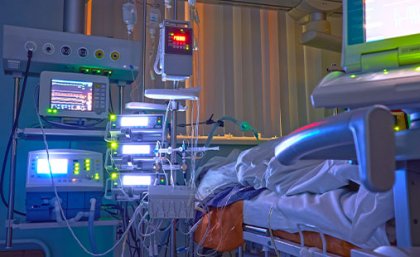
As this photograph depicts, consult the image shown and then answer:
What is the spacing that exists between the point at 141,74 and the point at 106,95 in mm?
624

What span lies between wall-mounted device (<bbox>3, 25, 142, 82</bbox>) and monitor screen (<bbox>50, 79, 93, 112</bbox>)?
12 cm

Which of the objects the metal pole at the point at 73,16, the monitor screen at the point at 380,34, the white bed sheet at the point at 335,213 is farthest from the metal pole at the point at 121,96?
the monitor screen at the point at 380,34

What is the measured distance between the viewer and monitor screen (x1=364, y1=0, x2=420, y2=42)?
75 cm

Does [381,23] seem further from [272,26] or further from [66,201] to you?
[272,26]

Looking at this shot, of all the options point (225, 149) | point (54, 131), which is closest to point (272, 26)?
point (225, 149)

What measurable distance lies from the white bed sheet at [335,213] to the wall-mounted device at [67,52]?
1.20m

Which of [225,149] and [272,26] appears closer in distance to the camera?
[225,149]

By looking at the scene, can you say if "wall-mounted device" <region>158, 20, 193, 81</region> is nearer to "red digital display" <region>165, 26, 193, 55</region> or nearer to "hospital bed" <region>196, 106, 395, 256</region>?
"red digital display" <region>165, 26, 193, 55</region>

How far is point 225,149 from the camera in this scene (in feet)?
10.5

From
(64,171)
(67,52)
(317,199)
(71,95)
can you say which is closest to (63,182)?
(64,171)

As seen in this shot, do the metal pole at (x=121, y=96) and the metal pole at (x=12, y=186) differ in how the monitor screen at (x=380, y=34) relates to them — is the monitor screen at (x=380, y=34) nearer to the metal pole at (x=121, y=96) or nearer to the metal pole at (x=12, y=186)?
the metal pole at (x=12, y=186)

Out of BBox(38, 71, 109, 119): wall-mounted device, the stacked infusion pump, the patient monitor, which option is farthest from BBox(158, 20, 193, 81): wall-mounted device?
the patient monitor

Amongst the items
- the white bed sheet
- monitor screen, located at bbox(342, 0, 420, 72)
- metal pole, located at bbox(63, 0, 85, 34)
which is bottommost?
the white bed sheet

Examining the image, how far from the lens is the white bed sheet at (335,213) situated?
41.0 inches
